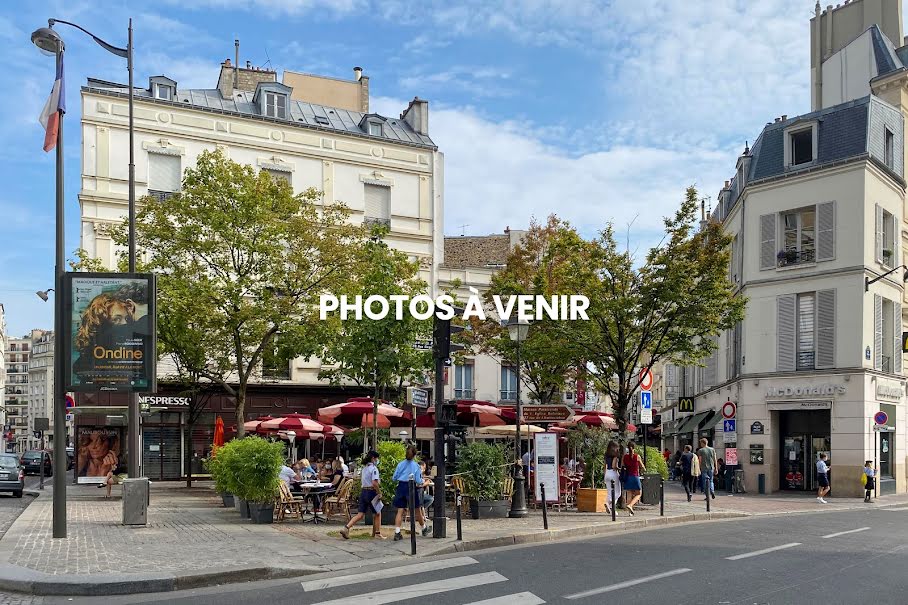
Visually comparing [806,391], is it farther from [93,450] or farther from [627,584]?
[93,450]

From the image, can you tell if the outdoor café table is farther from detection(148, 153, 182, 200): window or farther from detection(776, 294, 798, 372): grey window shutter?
detection(148, 153, 182, 200): window

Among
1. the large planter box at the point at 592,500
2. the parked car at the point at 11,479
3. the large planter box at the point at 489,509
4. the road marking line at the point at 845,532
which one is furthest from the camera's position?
the parked car at the point at 11,479

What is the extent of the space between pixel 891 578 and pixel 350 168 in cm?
3094

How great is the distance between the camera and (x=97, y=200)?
34.1 metres

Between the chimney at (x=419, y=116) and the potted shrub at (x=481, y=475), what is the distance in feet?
85.4

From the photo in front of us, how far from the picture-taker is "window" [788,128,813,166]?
32.1m

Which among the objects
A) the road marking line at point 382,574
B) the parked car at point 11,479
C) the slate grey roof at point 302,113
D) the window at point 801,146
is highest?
the slate grey roof at point 302,113

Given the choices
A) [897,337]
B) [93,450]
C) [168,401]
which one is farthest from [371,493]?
[897,337]

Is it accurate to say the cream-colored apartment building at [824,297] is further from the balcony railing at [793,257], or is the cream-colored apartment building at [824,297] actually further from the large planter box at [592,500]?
the large planter box at [592,500]

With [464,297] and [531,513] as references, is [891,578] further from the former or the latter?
[464,297]

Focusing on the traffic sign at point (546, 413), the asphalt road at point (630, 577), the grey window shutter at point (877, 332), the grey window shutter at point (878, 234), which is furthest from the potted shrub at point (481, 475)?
the grey window shutter at point (878, 234)

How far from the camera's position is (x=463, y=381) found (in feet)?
134

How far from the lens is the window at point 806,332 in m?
30.5

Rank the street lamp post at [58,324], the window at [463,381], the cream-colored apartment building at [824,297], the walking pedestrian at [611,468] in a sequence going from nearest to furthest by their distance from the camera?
the street lamp post at [58,324] → the walking pedestrian at [611,468] → the cream-colored apartment building at [824,297] → the window at [463,381]
